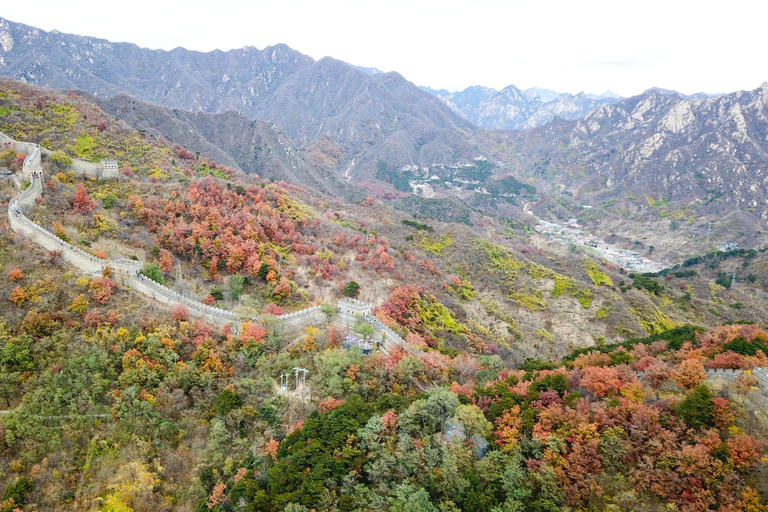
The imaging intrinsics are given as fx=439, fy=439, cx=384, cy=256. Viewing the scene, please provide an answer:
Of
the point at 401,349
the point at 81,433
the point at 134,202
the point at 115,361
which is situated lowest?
the point at 81,433

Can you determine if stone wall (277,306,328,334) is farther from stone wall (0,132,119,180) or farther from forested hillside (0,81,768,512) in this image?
stone wall (0,132,119,180)

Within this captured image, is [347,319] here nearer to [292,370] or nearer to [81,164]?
[292,370]

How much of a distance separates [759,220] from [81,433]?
172526mm

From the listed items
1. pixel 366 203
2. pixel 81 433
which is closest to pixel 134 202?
pixel 81 433

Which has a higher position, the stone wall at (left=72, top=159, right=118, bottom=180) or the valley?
the stone wall at (left=72, top=159, right=118, bottom=180)

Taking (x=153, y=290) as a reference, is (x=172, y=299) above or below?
below

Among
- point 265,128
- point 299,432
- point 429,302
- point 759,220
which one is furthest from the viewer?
point 265,128

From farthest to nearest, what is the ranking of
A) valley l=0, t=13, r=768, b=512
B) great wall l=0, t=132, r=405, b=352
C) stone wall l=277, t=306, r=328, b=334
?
1. stone wall l=277, t=306, r=328, b=334
2. great wall l=0, t=132, r=405, b=352
3. valley l=0, t=13, r=768, b=512

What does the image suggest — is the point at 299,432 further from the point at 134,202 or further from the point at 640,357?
the point at 134,202

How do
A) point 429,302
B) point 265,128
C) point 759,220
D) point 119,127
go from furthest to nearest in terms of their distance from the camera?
point 265,128
point 759,220
point 119,127
point 429,302

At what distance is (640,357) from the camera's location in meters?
28.5

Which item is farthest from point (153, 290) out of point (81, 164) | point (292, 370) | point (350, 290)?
point (81, 164)

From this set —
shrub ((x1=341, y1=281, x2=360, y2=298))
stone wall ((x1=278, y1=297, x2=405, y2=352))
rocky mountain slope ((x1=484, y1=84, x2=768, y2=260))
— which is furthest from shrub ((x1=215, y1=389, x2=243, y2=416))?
rocky mountain slope ((x1=484, y1=84, x2=768, y2=260))

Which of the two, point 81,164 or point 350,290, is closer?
point 350,290
